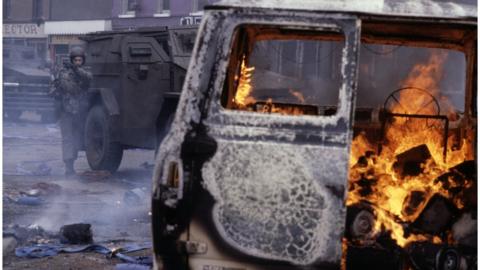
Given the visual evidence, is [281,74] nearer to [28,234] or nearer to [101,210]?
[101,210]

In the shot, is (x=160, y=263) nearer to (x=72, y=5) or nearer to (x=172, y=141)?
(x=172, y=141)

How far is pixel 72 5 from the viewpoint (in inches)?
1400

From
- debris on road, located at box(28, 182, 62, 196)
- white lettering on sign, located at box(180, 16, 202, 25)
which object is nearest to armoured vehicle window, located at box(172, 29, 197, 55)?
debris on road, located at box(28, 182, 62, 196)

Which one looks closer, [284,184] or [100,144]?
[284,184]

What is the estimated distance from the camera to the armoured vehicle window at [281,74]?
15.1ft

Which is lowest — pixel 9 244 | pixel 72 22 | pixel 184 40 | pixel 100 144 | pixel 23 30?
pixel 9 244

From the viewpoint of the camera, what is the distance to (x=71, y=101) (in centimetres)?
1148

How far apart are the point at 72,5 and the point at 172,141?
33.9m

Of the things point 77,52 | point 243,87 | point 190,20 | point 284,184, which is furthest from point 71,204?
point 190,20

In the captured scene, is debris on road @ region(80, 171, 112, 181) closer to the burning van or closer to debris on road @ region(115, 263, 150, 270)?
debris on road @ region(115, 263, 150, 270)

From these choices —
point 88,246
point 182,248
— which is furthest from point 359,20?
point 88,246

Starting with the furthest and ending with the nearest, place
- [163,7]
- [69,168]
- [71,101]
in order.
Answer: [163,7]
[71,101]
[69,168]

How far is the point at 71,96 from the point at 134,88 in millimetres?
1343

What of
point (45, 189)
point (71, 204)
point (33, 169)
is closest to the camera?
point (71, 204)
